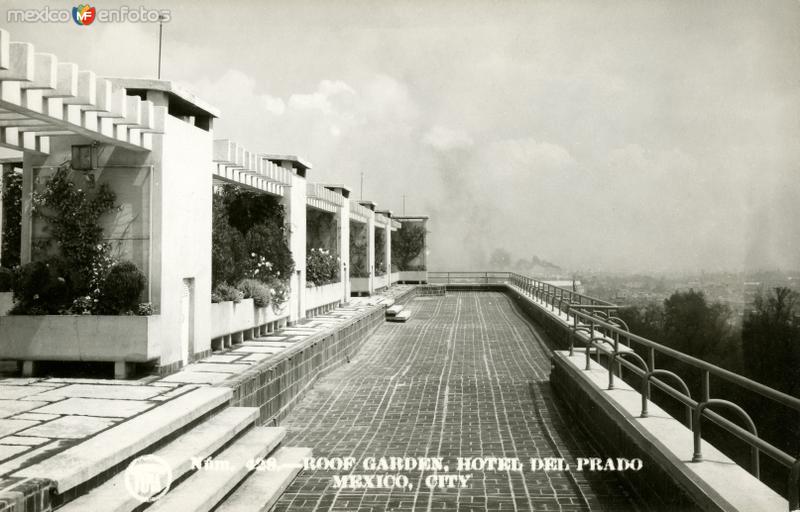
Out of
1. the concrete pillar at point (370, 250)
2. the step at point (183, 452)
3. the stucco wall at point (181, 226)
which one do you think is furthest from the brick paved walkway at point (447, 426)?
the concrete pillar at point (370, 250)

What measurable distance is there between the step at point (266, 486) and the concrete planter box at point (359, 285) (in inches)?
722

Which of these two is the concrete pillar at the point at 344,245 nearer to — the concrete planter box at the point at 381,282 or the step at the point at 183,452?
the concrete planter box at the point at 381,282

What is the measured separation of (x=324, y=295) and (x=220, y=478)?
11870 millimetres

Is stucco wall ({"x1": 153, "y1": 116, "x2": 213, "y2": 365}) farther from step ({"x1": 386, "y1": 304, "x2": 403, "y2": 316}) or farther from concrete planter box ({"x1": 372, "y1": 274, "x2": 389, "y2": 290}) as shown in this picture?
concrete planter box ({"x1": 372, "y1": 274, "x2": 389, "y2": 290})

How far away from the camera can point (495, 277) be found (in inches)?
1613

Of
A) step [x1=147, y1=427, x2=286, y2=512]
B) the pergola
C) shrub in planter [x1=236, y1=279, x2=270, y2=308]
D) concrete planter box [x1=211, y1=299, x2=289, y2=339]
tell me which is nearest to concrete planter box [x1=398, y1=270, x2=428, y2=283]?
concrete planter box [x1=211, y1=299, x2=289, y2=339]

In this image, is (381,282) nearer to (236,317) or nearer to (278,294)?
(278,294)

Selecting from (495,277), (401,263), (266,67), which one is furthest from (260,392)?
(495,277)

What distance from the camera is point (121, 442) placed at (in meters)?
4.28

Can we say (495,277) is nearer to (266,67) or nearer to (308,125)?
(308,125)

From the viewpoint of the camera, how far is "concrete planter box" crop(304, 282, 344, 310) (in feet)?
49.0

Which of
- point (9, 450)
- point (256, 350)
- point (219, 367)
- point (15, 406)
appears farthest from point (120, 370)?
point (9, 450)

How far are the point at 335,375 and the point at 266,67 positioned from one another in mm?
5404

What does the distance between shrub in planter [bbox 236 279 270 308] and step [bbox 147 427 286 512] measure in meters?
5.09
